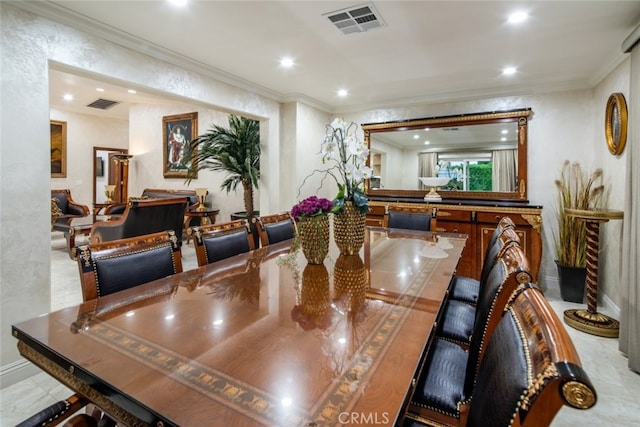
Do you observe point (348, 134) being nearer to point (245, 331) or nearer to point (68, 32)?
point (245, 331)

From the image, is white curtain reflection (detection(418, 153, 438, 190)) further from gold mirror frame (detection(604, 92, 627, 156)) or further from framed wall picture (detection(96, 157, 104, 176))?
framed wall picture (detection(96, 157, 104, 176))

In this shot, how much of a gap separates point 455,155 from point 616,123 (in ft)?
5.59

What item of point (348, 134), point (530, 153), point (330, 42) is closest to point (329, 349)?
point (348, 134)

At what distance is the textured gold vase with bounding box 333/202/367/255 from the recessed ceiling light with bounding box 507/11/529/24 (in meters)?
1.81

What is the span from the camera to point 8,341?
210 cm

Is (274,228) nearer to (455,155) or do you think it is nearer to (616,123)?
(455,155)

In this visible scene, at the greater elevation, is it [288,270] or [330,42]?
[330,42]

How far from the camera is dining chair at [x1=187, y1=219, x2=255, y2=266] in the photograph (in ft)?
6.04

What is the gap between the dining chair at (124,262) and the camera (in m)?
1.28

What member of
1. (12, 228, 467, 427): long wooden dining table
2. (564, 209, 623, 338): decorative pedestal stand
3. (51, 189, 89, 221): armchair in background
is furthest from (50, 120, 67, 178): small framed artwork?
(564, 209, 623, 338): decorative pedestal stand

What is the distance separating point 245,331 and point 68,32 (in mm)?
2630

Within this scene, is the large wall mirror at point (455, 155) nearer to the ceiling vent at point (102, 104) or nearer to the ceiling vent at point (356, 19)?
the ceiling vent at point (356, 19)

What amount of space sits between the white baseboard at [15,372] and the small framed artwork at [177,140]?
16.3 feet

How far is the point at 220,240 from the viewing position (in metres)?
1.96
